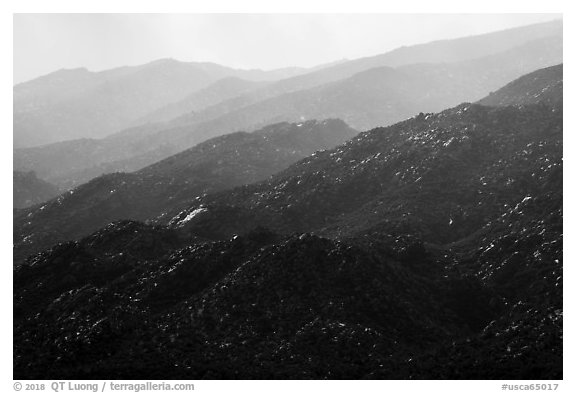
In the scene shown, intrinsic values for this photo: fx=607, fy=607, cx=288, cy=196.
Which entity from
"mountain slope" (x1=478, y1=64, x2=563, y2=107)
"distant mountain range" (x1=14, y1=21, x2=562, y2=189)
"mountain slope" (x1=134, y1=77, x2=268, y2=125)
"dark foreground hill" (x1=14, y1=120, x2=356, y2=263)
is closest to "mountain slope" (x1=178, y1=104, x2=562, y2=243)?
"mountain slope" (x1=478, y1=64, x2=563, y2=107)

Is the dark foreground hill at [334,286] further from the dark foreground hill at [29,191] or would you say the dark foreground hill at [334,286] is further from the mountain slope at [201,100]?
the mountain slope at [201,100]

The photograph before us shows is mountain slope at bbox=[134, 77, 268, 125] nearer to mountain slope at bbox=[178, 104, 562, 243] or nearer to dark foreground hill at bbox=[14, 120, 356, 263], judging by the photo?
dark foreground hill at bbox=[14, 120, 356, 263]

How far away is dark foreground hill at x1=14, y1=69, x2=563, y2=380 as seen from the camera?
3069 centimetres

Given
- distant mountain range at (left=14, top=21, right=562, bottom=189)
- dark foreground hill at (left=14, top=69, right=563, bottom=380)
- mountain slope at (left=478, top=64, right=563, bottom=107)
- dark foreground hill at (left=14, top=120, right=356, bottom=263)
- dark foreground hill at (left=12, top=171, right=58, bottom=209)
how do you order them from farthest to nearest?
distant mountain range at (left=14, top=21, right=562, bottom=189), dark foreground hill at (left=12, top=171, right=58, bottom=209), mountain slope at (left=478, top=64, right=563, bottom=107), dark foreground hill at (left=14, top=120, right=356, bottom=263), dark foreground hill at (left=14, top=69, right=563, bottom=380)

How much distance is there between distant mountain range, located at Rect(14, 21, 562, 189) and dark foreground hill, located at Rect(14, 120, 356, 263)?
29.7 meters

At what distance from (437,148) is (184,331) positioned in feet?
123

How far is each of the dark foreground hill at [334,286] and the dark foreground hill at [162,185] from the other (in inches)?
615

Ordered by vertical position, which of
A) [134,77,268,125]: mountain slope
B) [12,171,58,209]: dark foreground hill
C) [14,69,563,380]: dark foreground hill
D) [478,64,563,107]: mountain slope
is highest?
[134,77,268,125]: mountain slope

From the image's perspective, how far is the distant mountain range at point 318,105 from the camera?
133625 millimetres

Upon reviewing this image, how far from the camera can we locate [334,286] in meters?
37.7

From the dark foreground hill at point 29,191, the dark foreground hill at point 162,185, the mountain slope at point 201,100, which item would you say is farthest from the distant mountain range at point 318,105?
the dark foreground hill at point 162,185

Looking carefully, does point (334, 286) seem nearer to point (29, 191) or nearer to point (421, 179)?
point (421, 179)

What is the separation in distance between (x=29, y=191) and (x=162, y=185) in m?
35.1
